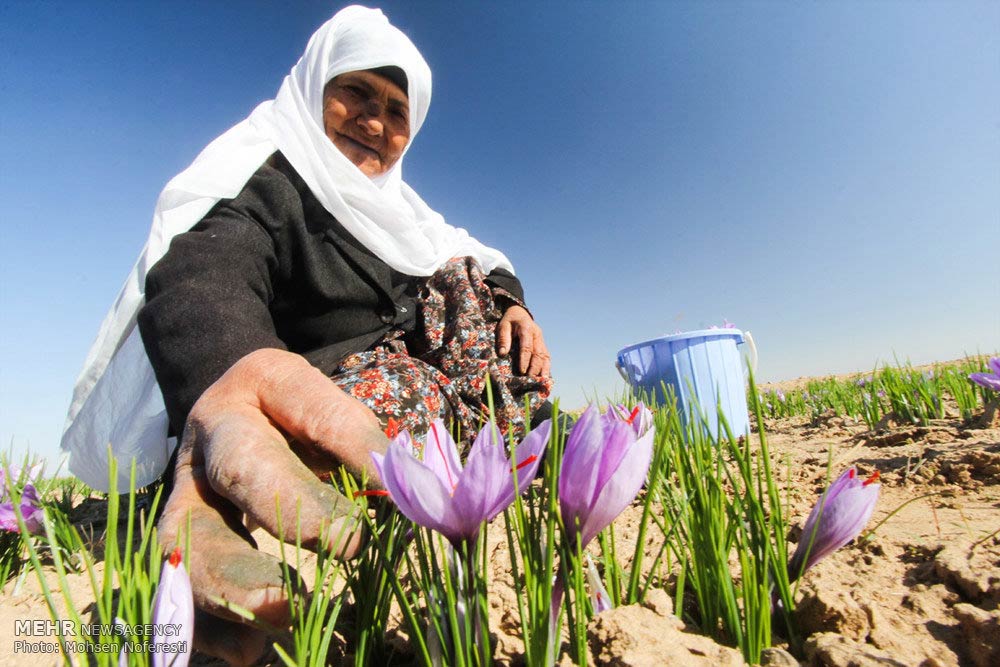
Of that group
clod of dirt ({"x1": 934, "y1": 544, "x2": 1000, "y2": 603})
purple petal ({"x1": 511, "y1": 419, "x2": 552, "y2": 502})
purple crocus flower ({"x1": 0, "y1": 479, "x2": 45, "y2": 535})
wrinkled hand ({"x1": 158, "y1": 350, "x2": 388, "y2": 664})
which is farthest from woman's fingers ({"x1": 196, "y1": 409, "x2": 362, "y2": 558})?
purple crocus flower ({"x1": 0, "y1": 479, "x2": 45, "y2": 535})

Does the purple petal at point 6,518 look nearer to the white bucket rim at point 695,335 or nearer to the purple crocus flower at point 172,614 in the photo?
the purple crocus flower at point 172,614

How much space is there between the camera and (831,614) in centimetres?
71

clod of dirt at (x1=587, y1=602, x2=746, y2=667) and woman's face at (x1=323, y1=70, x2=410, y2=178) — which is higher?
woman's face at (x1=323, y1=70, x2=410, y2=178)

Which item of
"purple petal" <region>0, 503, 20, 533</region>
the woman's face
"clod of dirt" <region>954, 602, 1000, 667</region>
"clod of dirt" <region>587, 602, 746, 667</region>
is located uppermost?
the woman's face

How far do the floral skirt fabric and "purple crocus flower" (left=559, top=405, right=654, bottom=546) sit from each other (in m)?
1.40

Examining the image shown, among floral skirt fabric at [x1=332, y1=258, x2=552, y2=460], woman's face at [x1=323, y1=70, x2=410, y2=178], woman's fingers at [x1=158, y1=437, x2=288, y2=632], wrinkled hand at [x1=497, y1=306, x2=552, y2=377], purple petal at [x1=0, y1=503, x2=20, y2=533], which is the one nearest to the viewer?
woman's fingers at [x1=158, y1=437, x2=288, y2=632]

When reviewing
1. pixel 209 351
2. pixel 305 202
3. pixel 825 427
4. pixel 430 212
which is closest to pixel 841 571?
pixel 209 351

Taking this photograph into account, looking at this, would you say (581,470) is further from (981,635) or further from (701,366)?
(701,366)

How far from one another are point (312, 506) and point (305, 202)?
6.11ft

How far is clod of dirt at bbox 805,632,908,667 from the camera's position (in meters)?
0.61

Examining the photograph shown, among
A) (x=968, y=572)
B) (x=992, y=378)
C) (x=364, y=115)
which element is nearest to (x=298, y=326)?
(x=364, y=115)

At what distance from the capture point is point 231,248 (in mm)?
1695

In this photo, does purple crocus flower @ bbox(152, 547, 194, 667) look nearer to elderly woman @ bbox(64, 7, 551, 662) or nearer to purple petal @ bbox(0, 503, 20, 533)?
elderly woman @ bbox(64, 7, 551, 662)

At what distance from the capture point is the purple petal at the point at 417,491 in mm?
541
